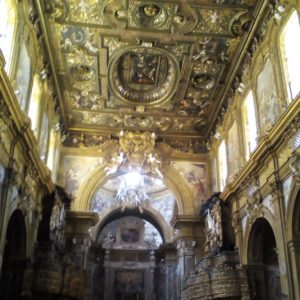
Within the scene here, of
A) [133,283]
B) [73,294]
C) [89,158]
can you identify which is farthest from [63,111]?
[133,283]

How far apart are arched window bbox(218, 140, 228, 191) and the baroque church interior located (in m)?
0.09

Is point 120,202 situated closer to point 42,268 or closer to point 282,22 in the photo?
point 42,268

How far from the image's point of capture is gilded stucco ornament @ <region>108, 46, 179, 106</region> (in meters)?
14.8

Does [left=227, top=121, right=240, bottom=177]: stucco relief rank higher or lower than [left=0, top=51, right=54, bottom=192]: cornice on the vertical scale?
higher

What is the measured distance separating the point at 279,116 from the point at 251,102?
3360 millimetres

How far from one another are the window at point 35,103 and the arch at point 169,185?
5.38m

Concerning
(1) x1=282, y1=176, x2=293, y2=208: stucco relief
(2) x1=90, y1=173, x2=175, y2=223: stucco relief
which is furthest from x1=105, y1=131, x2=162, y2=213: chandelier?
(2) x1=90, y1=173, x2=175, y2=223: stucco relief

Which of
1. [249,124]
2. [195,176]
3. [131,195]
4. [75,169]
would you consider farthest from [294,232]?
[131,195]

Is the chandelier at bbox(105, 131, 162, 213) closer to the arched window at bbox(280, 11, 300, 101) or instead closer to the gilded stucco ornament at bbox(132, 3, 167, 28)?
the gilded stucco ornament at bbox(132, 3, 167, 28)

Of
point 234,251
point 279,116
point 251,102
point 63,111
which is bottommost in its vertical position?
point 234,251

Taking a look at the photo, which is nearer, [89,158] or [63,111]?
[63,111]

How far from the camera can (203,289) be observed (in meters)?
13.5

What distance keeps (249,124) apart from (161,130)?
5.95 meters

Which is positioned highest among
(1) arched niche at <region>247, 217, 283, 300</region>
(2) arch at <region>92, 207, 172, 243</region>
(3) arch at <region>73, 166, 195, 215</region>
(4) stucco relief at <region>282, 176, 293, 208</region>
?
→ (2) arch at <region>92, 207, 172, 243</region>
